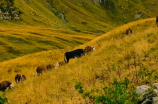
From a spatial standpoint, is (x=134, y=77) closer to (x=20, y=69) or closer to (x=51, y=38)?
(x=20, y=69)

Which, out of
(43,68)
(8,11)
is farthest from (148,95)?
(8,11)

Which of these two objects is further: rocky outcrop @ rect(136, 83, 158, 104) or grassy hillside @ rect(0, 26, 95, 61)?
grassy hillside @ rect(0, 26, 95, 61)

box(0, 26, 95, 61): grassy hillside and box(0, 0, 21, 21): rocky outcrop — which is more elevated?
box(0, 0, 21, 21): rocky outcrop

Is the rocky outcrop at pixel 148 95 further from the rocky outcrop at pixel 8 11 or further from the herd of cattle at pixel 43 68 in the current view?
the rocky outcrop at pixel 8 11

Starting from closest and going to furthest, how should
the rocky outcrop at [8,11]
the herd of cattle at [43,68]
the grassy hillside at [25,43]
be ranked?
the herd of cattle at [43,68]
the grassy hillside at [25,43]
the rocky outcrop at [8,11]

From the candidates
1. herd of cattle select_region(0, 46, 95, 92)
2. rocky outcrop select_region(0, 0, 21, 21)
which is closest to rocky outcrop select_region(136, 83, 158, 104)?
herd of cattle select_region(0, 46, 95, 92)

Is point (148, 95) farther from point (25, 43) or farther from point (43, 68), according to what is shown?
point (25, 43)

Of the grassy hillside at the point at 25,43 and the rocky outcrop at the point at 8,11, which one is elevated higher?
the rocky outcrop at the point at 8,11

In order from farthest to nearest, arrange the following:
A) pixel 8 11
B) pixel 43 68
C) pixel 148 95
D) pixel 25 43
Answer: pixel 8 11 → pixel 25 43 → pixel 43 68 → pixel 148 95

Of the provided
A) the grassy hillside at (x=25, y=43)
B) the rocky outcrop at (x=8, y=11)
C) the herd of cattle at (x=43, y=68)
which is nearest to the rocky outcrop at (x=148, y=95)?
the herd of cattle at (x=43, y=68)

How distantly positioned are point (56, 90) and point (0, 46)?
95921 mm

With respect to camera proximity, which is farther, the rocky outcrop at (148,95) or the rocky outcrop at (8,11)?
the rocky outcrop at (8,11)

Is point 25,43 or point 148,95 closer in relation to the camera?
point 148,95

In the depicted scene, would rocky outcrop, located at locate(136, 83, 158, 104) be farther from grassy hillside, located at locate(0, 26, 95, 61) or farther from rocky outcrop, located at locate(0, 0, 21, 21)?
rocky outcrop, located at locate(0, 0, 21, 21)
